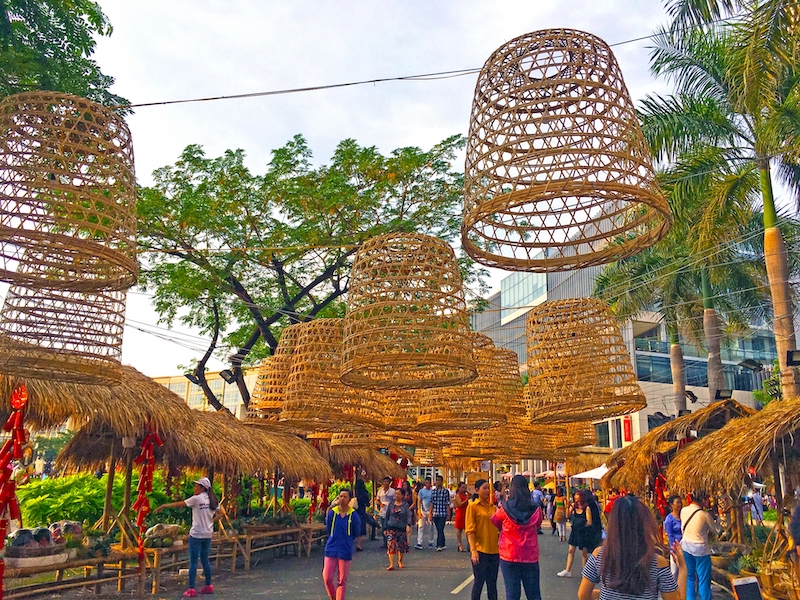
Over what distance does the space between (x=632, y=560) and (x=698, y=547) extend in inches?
208

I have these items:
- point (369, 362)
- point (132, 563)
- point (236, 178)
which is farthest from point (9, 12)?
point (236, 178)

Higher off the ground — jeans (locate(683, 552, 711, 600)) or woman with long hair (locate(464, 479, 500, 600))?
woman with long hair (locate(464, 479, 500, 600))

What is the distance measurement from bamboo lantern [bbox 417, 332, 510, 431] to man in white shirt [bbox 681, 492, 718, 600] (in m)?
2.46

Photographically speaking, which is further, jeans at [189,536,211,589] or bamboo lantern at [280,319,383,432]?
jeans at [189,536,211,589]

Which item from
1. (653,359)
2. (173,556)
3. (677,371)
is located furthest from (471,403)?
(653,359)

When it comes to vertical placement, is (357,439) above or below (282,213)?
below

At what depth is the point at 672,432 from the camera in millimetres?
13062

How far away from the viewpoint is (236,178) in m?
17.9

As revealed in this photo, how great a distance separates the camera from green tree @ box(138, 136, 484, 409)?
56.7 feet

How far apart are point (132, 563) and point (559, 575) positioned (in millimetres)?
7379

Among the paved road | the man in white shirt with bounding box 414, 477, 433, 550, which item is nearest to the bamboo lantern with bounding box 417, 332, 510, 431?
the paved road

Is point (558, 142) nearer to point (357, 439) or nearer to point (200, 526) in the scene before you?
point (200, 526)

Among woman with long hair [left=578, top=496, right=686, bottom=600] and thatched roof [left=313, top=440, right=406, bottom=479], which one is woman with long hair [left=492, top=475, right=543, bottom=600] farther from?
thatched roof [left=313, top=440, right=406, bottom=479]

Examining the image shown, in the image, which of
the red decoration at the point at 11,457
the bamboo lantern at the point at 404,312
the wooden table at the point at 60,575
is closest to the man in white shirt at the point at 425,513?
the wooden table at the point at 60,575
